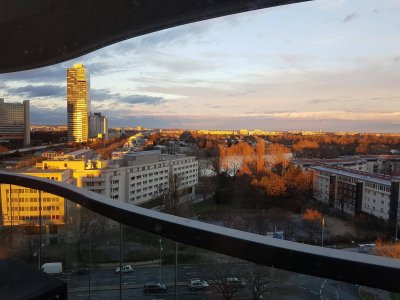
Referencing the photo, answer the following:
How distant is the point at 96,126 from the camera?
9344 mm

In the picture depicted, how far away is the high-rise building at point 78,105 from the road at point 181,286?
5.97m

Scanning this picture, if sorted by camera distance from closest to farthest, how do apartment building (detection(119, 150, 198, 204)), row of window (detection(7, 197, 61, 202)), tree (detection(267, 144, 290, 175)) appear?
row of window (detection(7, 197, 61, 202)) → apartment building (detection(119, 150, 198, 204)) → tree (detection(267, 144, 290, 175))

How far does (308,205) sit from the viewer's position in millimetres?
11180

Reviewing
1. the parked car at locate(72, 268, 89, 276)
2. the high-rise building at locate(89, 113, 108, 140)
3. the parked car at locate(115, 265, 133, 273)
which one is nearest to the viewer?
the parked car at locate(115, 265, 133, 273)

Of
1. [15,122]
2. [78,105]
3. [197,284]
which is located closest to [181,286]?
[197,284]

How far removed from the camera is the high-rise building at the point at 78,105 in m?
6.94

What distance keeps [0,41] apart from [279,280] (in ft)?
7.64

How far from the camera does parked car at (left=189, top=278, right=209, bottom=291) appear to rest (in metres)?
0.98

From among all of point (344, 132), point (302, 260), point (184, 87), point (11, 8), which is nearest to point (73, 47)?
point (11, 8)

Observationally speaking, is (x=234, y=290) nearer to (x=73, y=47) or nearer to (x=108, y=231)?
(x=108, y=231)

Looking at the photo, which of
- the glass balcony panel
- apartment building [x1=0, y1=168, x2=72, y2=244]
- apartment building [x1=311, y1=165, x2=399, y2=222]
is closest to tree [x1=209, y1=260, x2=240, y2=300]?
the glass balcony panel

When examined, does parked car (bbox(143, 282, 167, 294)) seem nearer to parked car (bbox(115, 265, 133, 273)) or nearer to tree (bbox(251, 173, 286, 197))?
parked car (bbox(115, 265, 133, 273))

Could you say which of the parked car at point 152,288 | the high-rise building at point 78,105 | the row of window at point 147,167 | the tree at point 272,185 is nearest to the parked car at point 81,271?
the parked car at point 152,288

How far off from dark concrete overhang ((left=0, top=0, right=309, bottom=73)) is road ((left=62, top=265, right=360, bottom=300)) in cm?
105
